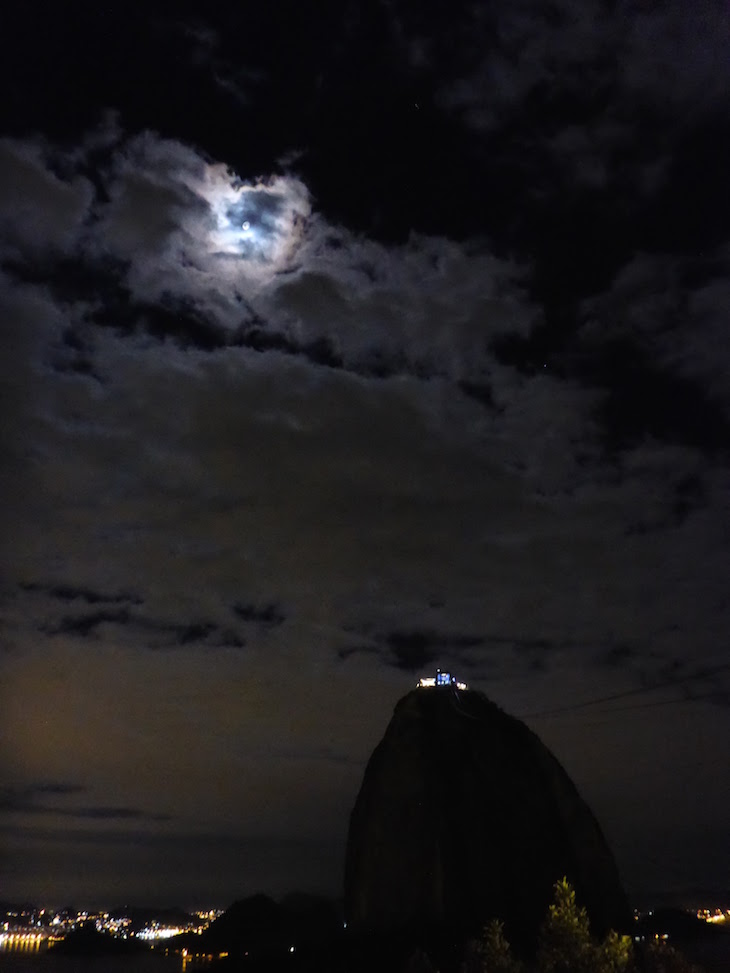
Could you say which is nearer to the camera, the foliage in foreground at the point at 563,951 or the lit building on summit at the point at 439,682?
the foliage in foreground at the point at 563,951

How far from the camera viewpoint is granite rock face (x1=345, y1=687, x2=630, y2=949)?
78688mm

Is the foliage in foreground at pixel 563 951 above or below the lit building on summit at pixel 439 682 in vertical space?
below

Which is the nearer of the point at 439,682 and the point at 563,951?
the point at 563,951

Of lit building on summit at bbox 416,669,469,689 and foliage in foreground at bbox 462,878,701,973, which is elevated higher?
lit building on summit at bbox 416,669,469,689

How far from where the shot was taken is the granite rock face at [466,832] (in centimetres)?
7869

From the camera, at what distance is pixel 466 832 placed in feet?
277

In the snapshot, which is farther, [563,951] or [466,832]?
[466,832]

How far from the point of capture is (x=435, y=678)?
99.9m

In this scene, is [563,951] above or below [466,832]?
below

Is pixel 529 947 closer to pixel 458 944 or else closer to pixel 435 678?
pixel 458 944

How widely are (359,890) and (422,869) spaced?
21.1 ft

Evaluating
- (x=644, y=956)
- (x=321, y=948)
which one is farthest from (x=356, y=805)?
(x=644, y=956)

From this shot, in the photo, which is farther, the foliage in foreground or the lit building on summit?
the lit building on summit

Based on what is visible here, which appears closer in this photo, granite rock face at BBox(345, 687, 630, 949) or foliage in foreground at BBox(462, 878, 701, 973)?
foliage in foreground at BBox(462, 878, 701, 973)
